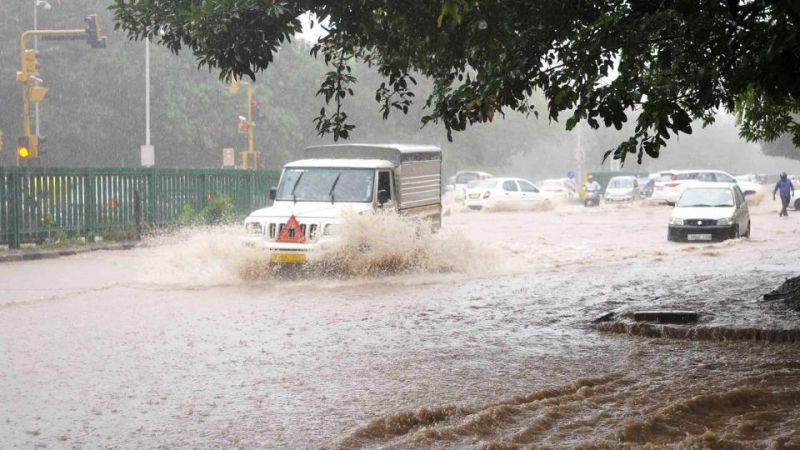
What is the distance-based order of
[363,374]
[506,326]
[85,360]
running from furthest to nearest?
1. [506,326]
2. [85,360]
3. [363,374]

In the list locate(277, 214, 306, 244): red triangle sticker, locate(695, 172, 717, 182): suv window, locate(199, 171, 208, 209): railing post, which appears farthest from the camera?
locate(695, 172, 717, 182): suv window

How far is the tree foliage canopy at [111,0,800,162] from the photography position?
8977 mm

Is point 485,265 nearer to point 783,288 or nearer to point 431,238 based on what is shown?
point 431,238

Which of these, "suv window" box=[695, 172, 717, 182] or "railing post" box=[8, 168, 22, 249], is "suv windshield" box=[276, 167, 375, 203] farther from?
"suv window" box=[695, 172, 717, 182]

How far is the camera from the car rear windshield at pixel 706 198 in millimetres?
26656

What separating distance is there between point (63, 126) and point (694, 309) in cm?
4681

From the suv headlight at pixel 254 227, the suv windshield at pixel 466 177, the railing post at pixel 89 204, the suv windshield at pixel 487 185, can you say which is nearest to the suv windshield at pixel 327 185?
the suv headlight at pixel 254 227

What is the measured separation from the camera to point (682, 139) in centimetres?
13375

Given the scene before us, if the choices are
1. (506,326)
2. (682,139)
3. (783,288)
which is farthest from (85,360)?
(682,139)

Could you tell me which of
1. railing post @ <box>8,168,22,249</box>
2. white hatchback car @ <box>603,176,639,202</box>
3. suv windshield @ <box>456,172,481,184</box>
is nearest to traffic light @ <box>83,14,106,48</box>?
railing post @ <box>8,168,22,249</box>

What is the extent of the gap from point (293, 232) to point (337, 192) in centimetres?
150

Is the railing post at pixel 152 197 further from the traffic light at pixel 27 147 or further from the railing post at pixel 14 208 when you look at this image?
the railing post at pixel 14 208

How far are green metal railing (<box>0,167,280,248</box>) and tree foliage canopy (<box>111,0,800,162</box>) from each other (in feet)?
37.6

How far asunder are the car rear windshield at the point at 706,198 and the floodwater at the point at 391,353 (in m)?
6.79
